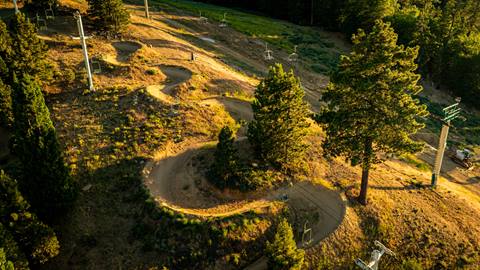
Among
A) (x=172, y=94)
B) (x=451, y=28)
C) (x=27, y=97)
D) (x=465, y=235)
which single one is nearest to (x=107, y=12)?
(x=172, y=94)

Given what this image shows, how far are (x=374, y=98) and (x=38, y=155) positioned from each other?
31201mm

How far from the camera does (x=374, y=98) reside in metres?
36.2

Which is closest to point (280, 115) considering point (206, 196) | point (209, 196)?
point (209, 196)

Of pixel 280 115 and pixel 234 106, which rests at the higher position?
pixel 280 115

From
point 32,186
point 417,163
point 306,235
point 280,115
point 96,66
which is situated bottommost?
point 417,163

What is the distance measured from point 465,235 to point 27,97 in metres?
44.7

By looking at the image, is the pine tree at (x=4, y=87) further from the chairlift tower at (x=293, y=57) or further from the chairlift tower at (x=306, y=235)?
the chairlift tower at (x=293, y=57)

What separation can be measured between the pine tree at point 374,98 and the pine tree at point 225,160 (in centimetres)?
1032

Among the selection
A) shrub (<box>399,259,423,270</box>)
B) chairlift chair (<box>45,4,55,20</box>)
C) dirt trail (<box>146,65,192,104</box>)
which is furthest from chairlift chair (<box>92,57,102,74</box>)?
shrub (<box>399,259,423,270</box>)

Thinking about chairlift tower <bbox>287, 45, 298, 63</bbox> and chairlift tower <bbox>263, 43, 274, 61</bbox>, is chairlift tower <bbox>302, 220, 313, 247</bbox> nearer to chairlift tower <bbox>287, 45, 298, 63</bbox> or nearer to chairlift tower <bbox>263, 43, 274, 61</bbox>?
chairlift tower <bbox>263, 43, 274, 61</bbox>

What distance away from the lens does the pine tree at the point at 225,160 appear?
40.6 m

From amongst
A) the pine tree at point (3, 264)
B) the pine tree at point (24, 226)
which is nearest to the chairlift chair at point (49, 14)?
the pine tree at point (24, 226)

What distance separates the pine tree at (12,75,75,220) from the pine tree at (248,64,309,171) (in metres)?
20.2

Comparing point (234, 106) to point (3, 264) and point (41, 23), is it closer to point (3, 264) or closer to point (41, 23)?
point (3, 264)
